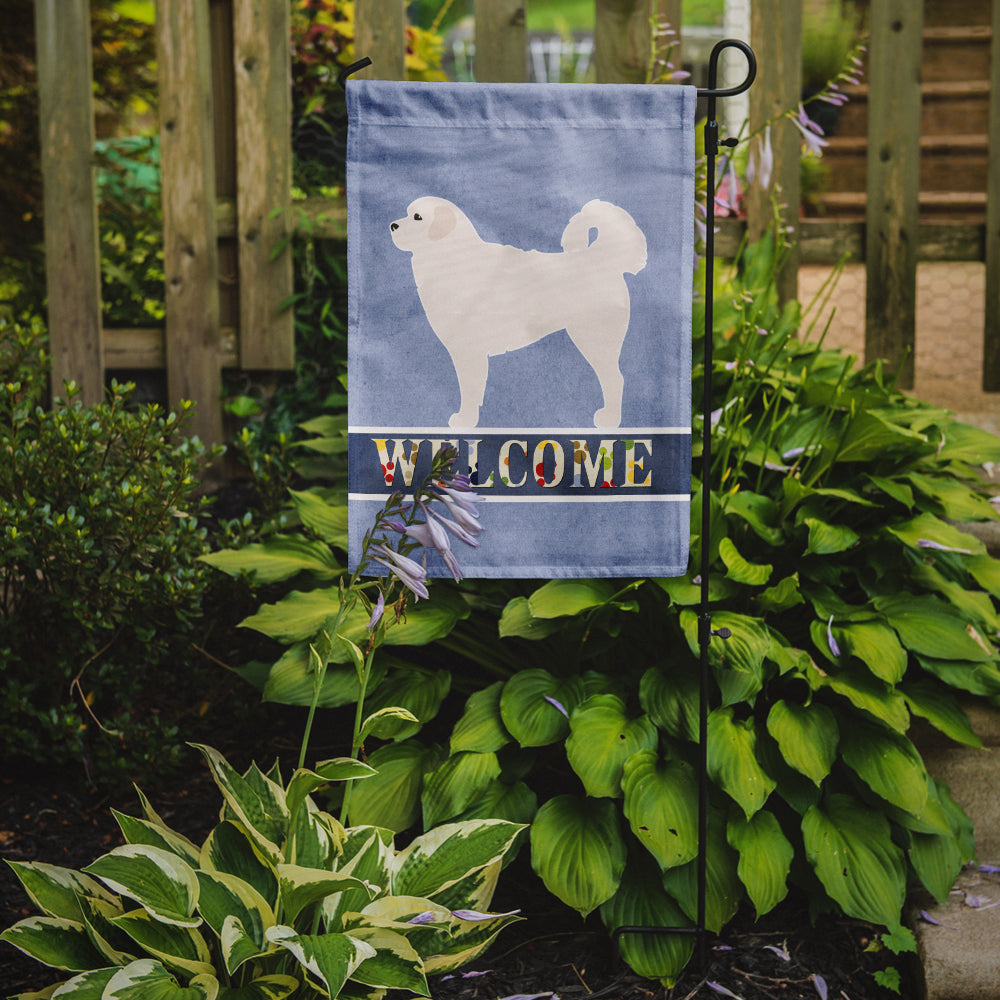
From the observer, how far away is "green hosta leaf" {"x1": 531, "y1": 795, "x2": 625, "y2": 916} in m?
1.82

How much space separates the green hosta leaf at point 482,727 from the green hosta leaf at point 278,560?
52 cm

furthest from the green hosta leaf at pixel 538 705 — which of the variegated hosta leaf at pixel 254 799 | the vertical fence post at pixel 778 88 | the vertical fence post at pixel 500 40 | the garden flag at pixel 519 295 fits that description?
the vertical fence post at pixel 500 40

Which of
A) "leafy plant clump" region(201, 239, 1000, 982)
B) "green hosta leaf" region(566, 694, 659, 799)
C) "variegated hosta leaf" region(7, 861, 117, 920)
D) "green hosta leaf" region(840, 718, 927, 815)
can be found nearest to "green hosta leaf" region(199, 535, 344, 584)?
"leafy plant clump" region(201, 239, 1000, 982)

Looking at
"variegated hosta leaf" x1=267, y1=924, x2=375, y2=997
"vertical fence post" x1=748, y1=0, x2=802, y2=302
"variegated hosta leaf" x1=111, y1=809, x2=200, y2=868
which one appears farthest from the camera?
"vertical fence post" x1=748, y1=0, x2=802, y2=302

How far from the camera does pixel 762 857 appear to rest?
1897 mm

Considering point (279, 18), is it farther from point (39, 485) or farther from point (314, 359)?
point (39, 485)

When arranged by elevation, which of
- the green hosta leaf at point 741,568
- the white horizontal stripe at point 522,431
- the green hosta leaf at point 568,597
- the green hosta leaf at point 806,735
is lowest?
the green hosta leaf at point 806,735

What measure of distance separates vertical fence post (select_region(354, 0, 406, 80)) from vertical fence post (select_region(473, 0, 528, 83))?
9.3 inches

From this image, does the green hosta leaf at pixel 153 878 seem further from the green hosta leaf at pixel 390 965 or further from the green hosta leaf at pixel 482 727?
the green hosta leaf at pixel 482 727

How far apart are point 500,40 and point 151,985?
8.95ft

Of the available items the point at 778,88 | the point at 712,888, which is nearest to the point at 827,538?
the point at 712,888

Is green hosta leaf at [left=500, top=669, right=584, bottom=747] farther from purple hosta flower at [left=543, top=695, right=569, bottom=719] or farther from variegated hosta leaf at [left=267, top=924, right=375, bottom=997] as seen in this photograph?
variegated hosta leaf at [left=267, top=924, right=375, bottom=997]

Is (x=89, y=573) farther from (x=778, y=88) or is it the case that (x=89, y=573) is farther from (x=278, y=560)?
(x=778, y=88)

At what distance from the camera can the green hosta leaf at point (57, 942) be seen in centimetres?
151
